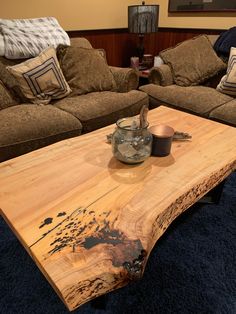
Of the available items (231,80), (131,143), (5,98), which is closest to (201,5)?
(231,80)

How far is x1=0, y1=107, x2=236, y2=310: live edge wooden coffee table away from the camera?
2.11ft

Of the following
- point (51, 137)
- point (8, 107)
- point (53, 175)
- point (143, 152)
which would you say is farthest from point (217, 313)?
point (8, 107)

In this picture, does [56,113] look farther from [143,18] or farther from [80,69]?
[143,18]

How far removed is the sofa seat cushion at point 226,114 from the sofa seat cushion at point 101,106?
0.60m

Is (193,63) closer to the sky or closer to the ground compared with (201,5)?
closer to the ground

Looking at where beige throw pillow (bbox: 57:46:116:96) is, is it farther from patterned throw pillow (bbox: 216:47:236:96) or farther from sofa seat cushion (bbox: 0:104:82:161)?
patterned throw pillow (bbox: 216:47:236:96)

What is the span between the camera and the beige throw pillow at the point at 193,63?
2355 millimetres

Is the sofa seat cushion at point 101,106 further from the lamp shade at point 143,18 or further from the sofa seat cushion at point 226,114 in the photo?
the lamp shade at point 143,18

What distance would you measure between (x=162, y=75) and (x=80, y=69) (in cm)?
78

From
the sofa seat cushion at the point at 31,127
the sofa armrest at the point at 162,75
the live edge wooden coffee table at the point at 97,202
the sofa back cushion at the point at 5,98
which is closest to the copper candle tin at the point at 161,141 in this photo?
the live edge wooden coffee table at the point at 97,202

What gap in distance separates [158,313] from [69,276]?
587 mm

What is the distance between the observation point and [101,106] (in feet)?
6.18

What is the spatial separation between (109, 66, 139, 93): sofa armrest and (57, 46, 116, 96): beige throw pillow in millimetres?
179

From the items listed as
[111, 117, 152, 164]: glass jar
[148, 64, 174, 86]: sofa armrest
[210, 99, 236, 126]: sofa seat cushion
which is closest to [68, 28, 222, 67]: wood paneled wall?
[148, 64, 174, 86]: sofa armrest
